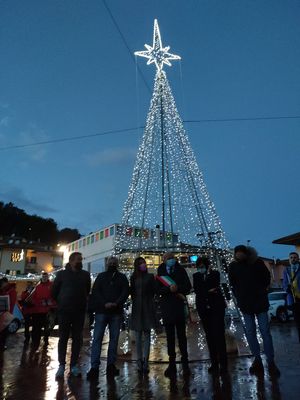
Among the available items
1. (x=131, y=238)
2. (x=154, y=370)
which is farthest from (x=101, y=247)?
(x=154, y=370)

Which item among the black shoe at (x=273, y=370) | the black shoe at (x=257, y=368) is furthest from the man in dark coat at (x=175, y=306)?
the black shoe at (x=273, y=370)

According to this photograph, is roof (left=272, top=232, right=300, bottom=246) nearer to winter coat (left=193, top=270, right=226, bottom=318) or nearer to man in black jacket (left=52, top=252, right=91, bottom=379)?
winter coat (left=193, top=270, right=226, bottom=318)

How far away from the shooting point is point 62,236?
59812 mm

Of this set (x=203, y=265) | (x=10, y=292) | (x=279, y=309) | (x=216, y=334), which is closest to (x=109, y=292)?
(x=203, y=265)

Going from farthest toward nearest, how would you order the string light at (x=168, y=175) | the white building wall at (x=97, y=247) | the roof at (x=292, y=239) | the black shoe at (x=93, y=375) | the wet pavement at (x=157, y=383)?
the white building wall at (x=97, y=247), the roof at (x=292, y=239), the string light at (x=168, y=175), the black shoe at (x=93, y=375), the wet pavement at (x=157, y=383)

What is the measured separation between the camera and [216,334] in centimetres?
441

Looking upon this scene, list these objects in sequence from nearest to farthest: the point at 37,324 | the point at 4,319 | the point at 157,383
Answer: the point at 157,383 → the point at 4,319 → the point at 37,324

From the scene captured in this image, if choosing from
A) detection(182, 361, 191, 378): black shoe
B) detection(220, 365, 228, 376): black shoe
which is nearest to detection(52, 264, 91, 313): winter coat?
detection(182, 361, 191, 378): black shoe

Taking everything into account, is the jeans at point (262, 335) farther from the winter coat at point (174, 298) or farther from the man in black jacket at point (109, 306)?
the man in black jacket at point (109, 306)

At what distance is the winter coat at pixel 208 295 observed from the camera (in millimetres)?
4586

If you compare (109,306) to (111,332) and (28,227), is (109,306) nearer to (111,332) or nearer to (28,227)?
(111,332)

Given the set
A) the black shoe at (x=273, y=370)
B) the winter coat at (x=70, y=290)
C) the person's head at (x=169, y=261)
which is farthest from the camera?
the person's head at (x=169, y=261)

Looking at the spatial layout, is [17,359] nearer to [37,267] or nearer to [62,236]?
[37,267]

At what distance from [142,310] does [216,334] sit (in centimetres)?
106
